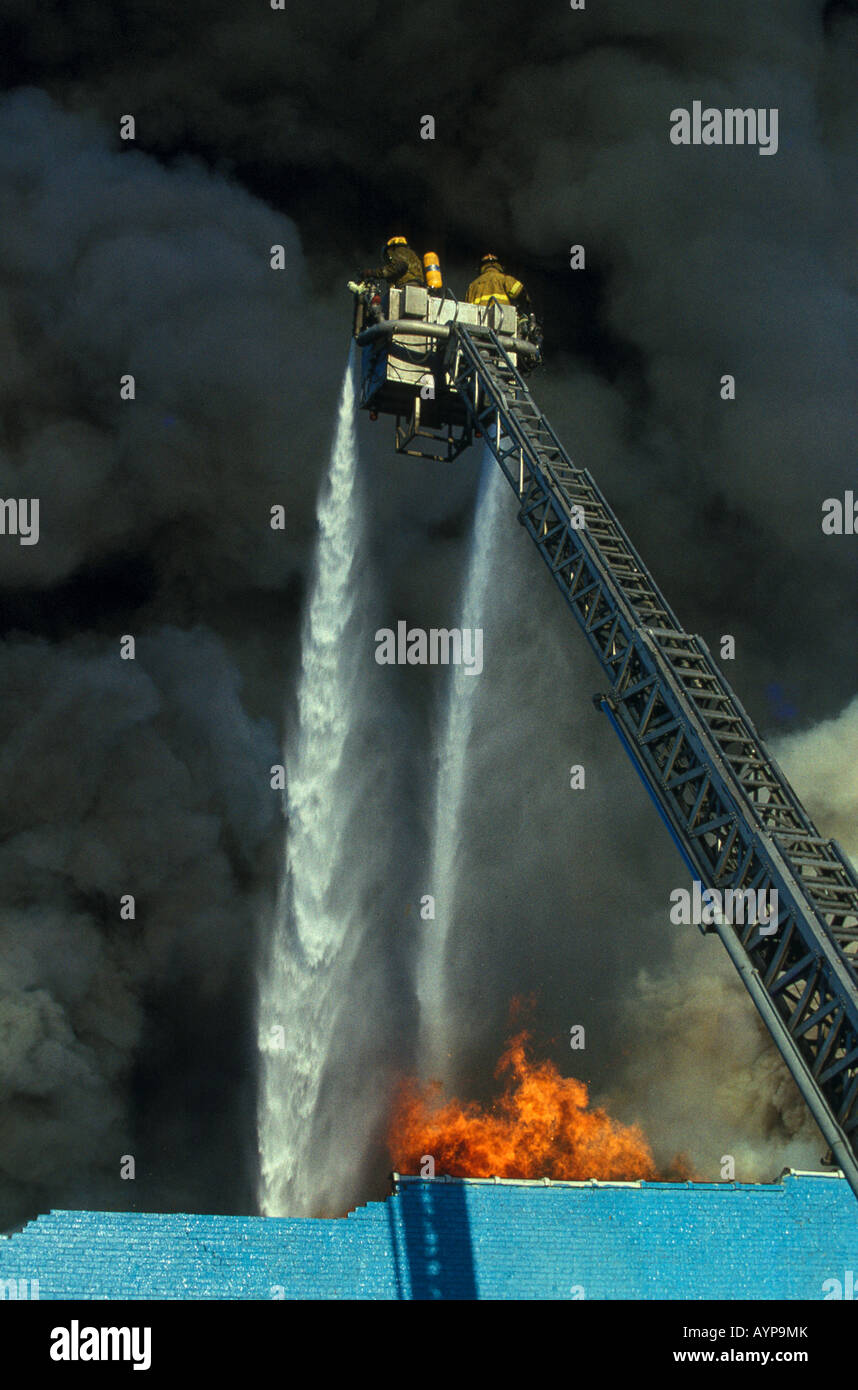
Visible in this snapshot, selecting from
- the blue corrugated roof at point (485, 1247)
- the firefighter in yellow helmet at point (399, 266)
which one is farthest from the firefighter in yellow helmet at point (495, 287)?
the blue corrugated roof at point (485, 1247)

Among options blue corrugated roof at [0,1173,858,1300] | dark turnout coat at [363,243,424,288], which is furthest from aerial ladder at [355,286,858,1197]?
blue corrugated roof at [0,1173,858,1300]

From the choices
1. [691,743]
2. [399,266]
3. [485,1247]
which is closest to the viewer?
[691,743]

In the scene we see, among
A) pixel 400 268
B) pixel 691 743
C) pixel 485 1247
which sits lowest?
pixel 485 1247

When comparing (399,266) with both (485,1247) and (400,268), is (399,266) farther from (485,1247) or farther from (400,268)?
(485,1247)

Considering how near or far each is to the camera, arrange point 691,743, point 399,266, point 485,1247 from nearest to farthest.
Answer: point 691,743, point 399,266, point 485,1247

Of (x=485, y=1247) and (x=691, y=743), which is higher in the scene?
(x=691, y=743)

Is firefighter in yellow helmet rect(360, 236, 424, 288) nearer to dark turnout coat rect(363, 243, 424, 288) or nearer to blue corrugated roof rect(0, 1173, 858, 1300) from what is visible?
dark turnout coat rect(363, 243, 424, 288)

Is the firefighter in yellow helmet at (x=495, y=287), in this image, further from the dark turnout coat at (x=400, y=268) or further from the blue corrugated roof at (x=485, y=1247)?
the blue corrugated roof at (x=485, y=1247)

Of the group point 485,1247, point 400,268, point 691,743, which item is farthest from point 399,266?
point 485,1247

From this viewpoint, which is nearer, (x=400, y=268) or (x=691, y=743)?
(x=691, y=743)
